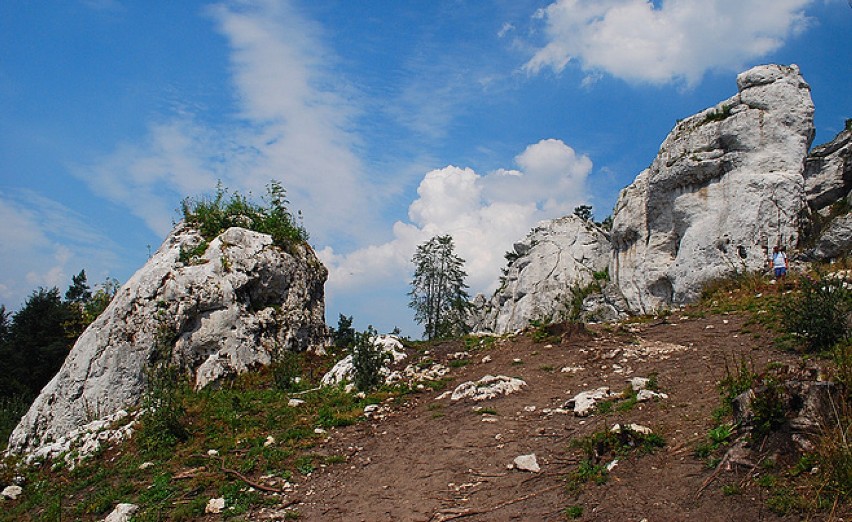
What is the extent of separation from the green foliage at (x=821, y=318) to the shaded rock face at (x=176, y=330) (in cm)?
1237

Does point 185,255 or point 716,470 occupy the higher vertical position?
point 185,255

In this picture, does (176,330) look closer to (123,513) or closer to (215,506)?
(123,513)

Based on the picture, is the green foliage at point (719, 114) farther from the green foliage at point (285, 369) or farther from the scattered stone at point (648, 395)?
the green foliage at point (285, 369)

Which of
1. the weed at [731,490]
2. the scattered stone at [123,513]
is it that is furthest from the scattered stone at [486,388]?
the scattered stone at [123,513]

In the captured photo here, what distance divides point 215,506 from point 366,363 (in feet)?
18.0

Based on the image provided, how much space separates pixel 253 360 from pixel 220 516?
26.4 feet

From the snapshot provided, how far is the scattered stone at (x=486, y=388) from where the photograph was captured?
1049cm

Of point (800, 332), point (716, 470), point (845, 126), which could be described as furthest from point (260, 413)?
point (845, 126)

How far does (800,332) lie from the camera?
9.66m

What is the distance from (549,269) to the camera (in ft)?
103

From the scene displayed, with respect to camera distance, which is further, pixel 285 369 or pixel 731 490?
pixel 285 369

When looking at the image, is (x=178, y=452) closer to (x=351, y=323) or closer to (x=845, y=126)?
(x=351, y=323)

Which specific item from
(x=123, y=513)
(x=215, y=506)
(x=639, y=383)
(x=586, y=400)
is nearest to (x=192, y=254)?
(x=123, y=513)

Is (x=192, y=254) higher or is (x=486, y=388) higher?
(x=192, y=254)
